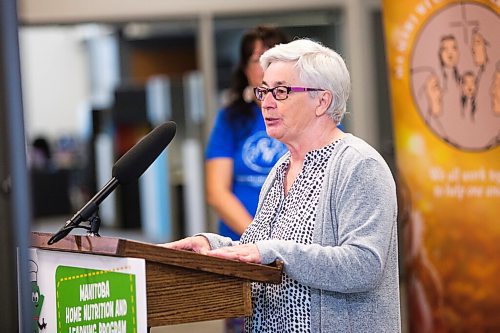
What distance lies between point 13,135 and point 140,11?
182 inches

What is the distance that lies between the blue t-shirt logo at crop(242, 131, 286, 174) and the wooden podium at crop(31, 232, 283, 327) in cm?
146

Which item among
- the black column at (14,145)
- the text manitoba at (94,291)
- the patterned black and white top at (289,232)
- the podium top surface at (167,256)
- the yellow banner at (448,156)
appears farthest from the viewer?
the yellow banner at (448,156)

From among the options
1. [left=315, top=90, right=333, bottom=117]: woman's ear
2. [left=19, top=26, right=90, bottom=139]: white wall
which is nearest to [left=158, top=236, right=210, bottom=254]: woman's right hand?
[left=315, top=90, right=333, bottom=117]: woman's ear

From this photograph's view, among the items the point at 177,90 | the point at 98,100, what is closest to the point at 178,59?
the point at 98,100

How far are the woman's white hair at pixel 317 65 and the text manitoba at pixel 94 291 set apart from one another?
707 mm

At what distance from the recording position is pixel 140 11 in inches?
242

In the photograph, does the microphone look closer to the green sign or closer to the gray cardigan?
the green sign

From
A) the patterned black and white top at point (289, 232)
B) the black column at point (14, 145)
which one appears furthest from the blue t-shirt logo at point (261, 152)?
the black column at point (14, 145)

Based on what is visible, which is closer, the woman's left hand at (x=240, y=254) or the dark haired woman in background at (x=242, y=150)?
the woman's left hand at (x=240, y=254)

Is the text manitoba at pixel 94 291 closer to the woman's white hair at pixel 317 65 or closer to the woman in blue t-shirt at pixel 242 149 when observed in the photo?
the woman's white hair at pixel 317 65

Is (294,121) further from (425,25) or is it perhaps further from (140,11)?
(140,11)

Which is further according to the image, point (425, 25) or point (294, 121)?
point (425, 25)

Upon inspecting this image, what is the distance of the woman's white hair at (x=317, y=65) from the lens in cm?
241

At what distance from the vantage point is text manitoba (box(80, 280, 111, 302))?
2168 millimetres
